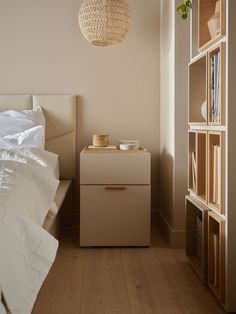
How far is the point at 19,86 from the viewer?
289 cm

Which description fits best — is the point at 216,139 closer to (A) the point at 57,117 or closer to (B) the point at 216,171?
(B) the point at 216,171

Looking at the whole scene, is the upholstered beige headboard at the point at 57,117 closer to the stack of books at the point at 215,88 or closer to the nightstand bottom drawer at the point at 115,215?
the nightstand bottom drawer at the point at 115,215

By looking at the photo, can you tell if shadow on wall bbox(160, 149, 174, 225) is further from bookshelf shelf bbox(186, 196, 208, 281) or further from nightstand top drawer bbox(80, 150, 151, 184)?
bookshelf shelf bbox(186, 196, 208, 281)

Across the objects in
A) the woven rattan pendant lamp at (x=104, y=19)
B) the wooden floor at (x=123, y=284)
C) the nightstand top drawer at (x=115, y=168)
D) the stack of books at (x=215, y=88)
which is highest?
the woven rattan pendant lamp at (x=104, y=19)

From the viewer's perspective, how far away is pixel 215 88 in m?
1.64

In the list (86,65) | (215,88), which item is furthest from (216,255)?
(86,65)

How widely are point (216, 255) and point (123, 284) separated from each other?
49cm

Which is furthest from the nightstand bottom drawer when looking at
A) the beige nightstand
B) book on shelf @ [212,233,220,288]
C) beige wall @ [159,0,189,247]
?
book on shelf @ [212,233,220,288]

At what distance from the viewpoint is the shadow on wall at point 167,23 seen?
2512 mm

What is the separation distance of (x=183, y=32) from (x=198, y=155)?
96 centimetres

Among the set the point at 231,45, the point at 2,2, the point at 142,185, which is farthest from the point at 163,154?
the point at 2,2

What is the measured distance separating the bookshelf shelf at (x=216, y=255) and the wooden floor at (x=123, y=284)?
0.21ft

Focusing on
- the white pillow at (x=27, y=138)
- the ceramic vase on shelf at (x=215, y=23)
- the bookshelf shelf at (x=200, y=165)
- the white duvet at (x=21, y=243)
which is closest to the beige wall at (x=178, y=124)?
the bookshelf shelf at (x=200, y=165)

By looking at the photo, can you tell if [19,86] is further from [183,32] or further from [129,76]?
[183,32]
